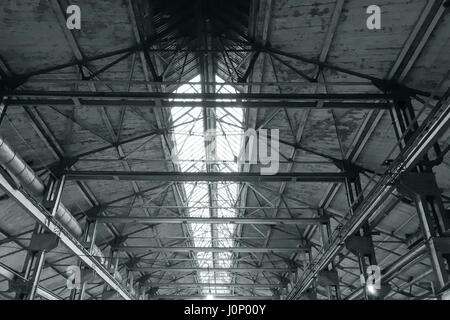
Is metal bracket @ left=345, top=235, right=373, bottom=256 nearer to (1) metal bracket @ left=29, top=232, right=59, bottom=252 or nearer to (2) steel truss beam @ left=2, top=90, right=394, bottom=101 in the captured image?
(2) steel truss beam @ left=2, top=90, right=394, bottom=101

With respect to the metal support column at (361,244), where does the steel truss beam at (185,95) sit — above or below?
above

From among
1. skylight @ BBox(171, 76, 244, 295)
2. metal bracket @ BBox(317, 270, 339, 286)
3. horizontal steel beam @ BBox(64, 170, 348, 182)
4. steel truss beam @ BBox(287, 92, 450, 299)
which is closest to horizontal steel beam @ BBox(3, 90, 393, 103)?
skylight @ BBox(171, 76, 244, 295)

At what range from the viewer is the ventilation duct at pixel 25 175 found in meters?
11.1

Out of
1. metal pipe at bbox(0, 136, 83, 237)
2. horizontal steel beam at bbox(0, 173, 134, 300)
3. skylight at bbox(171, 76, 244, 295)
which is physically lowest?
horizontal steel beam at bbox(0, 173, 134, 300)

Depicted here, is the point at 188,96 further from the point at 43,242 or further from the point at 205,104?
the point at 43,242

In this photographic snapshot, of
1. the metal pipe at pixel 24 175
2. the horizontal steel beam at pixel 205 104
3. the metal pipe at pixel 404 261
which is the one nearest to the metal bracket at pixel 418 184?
the metal pipe at pixel 404 261

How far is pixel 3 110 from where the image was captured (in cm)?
1102

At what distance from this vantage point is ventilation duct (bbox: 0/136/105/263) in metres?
11.1

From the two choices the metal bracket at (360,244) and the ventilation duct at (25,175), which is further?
the metal bracket at (360,244)

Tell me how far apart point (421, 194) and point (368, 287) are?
4.46 metres

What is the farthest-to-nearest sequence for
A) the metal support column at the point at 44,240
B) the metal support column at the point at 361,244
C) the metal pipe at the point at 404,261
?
1. the metal support column at the point at 361,244
2. the metal support column at the point at 44,240
3. the metal pipe at the point at 404,261

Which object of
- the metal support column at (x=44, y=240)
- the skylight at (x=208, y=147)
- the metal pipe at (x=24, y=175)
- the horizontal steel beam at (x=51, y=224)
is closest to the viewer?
the horizontal steel beam at (x=51, y=224)

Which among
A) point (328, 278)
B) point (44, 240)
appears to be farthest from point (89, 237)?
point (328, 278)

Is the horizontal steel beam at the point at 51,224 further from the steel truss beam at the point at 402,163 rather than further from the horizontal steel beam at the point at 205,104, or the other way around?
the steel truss beam at the point at 402,163
